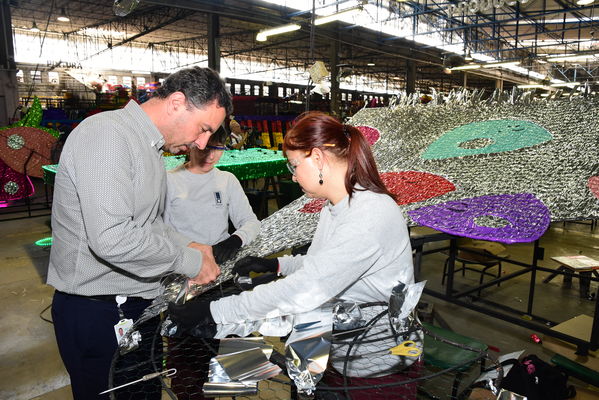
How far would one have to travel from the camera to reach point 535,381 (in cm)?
196

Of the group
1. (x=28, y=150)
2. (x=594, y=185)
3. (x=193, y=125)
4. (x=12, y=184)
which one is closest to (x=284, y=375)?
(x=193, y=125)

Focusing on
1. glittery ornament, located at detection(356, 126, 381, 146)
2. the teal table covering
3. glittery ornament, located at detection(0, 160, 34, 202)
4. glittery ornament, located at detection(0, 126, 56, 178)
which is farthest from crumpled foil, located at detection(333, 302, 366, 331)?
glittery ornament, located at detection(0, 160, 34, 202)

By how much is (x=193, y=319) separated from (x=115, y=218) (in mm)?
329

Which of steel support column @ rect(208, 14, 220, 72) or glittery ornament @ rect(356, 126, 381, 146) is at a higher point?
steel support column @ rect(208, 14, 220, 72)

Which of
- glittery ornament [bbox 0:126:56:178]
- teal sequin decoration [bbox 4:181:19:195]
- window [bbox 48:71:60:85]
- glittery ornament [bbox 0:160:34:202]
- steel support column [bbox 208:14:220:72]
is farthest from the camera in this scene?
window [bbox 48:71:60:85]

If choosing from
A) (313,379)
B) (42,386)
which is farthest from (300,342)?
(42,386)

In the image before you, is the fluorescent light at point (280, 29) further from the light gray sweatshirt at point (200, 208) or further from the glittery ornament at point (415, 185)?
the light gray sweatshirt at point (200, 208)

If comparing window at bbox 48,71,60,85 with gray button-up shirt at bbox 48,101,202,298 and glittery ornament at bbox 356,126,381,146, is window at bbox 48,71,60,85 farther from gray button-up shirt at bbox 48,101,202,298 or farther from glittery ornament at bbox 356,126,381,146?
gray button-up shirt at bbox 48,101,202,298

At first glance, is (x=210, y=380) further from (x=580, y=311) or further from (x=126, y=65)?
(x=126, y=65)

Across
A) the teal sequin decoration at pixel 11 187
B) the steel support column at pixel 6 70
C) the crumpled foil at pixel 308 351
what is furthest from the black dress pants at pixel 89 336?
the steel support column at pixel 6 70

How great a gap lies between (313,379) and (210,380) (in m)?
0.22

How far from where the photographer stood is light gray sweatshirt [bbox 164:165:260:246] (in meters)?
1.94

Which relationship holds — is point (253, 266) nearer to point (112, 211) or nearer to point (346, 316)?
point (346, 316)

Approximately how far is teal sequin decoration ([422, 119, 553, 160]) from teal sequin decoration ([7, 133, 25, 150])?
5.77m
